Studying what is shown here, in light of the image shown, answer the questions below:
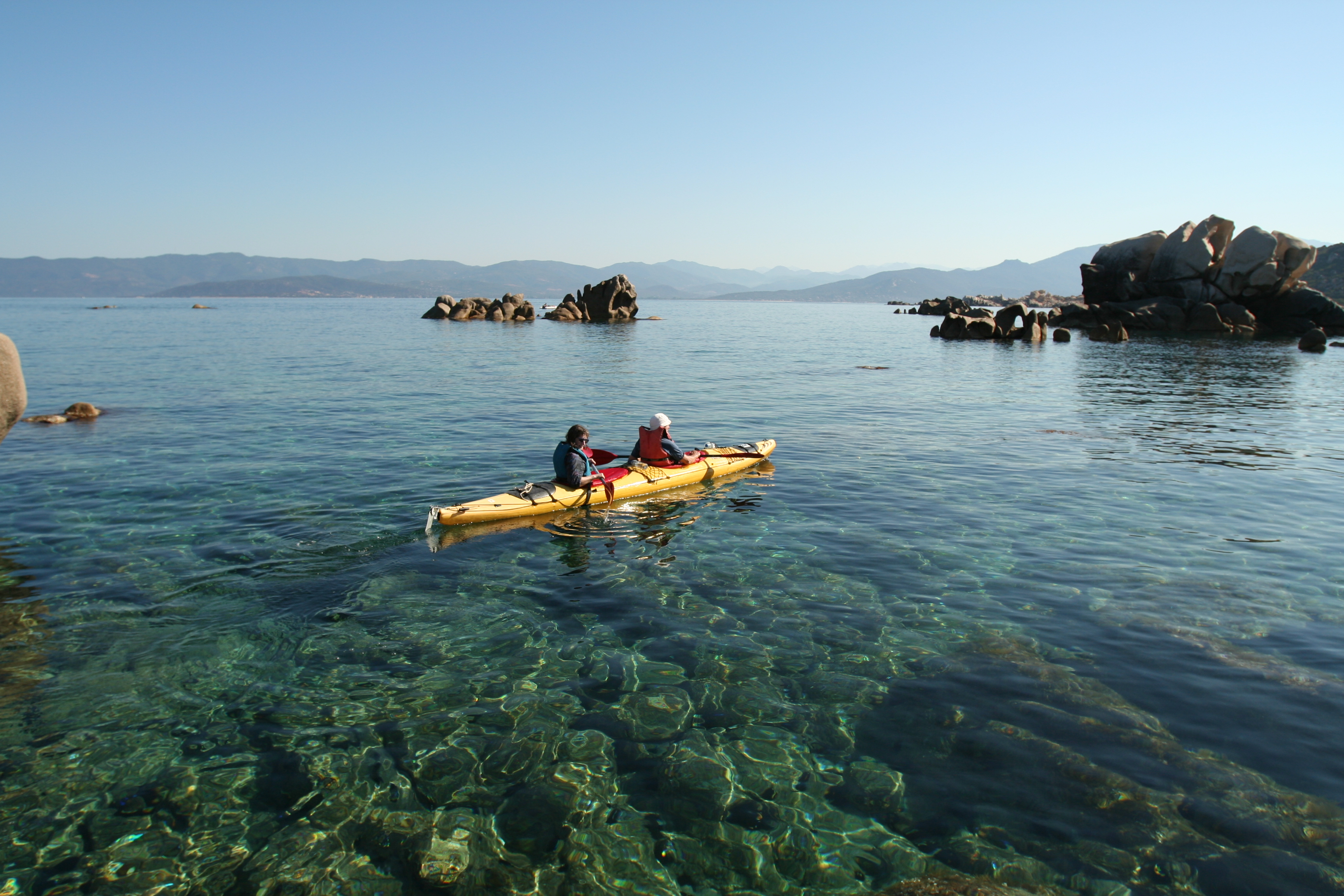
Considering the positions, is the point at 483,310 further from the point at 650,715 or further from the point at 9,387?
the point at 650,715

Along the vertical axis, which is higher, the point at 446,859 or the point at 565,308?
the point at 565,308

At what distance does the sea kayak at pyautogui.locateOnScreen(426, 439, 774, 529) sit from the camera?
12078 mm

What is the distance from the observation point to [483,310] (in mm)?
95125

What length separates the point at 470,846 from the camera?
520cm

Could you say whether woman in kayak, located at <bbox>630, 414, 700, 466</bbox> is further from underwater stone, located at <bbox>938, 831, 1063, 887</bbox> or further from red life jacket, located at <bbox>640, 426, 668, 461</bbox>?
underwater stone, located at <bbox>938, 831, 1063, 887</bbox>

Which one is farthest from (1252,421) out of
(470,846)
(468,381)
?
(468,381)

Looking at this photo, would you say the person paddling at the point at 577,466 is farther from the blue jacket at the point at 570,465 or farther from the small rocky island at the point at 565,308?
the small rocky island at the point at 565,308

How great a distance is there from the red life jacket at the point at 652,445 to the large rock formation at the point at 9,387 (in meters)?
10.8

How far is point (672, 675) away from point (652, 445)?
7863mm

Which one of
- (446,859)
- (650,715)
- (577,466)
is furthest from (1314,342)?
(446,859)

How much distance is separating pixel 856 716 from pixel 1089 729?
2.07 meters

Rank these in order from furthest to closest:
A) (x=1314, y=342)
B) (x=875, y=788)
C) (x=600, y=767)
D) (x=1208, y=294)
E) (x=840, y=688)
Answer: (x=1208, y=294)
(x=1314, y=342)
(x=840, y=688)
(x=600, y=767)
(x=875, y=788)

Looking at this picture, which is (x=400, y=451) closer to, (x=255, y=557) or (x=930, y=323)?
(x=255, y=557)

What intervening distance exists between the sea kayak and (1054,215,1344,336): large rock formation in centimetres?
5464
